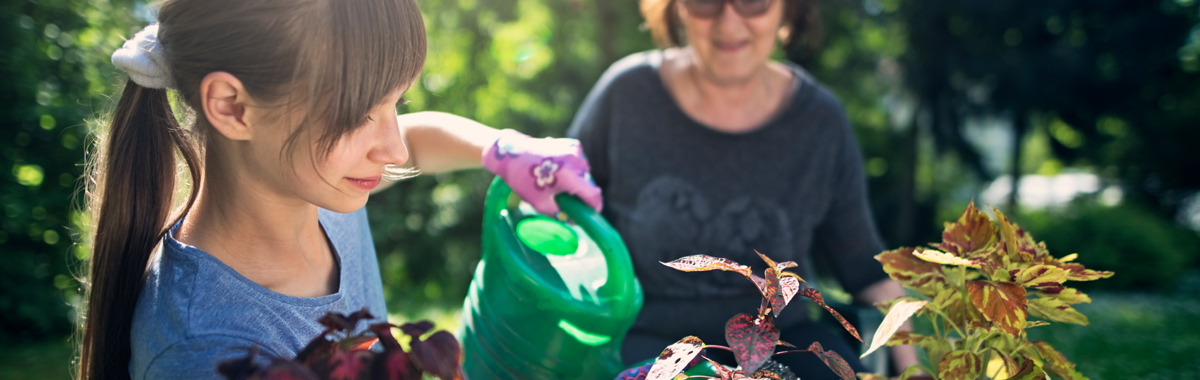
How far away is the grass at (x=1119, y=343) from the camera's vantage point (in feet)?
6.91

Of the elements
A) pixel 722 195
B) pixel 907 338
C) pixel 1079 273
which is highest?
pixel 1079 273

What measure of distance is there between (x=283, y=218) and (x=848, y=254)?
1426 mm

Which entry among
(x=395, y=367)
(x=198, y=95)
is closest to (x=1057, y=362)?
(x=395, y=367)

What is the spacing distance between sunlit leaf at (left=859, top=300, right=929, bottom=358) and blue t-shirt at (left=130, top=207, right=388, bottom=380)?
698mm

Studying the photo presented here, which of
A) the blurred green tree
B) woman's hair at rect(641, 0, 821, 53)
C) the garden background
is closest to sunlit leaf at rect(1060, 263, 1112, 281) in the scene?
woman's hair at rect(641, 0, 821, 53)

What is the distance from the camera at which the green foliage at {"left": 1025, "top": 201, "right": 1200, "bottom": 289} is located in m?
4.60

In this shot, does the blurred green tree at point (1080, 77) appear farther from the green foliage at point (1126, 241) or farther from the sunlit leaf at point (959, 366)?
the sunlit leaf at point (959, 366)

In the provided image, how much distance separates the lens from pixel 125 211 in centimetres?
103

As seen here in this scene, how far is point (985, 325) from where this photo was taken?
0.85m

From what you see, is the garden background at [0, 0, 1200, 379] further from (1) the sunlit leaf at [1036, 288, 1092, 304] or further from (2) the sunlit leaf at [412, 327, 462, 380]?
Result: (2) the sunlit leaf at [412, 327, 462, 380]

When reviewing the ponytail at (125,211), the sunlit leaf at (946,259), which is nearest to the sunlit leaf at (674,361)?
the sunlit leaf at (946,259)

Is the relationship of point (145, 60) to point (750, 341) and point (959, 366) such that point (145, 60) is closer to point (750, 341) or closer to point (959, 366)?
point (750, 341)

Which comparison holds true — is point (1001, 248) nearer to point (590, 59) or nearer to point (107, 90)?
point (107, 90)

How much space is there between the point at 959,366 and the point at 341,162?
0.80 meters
